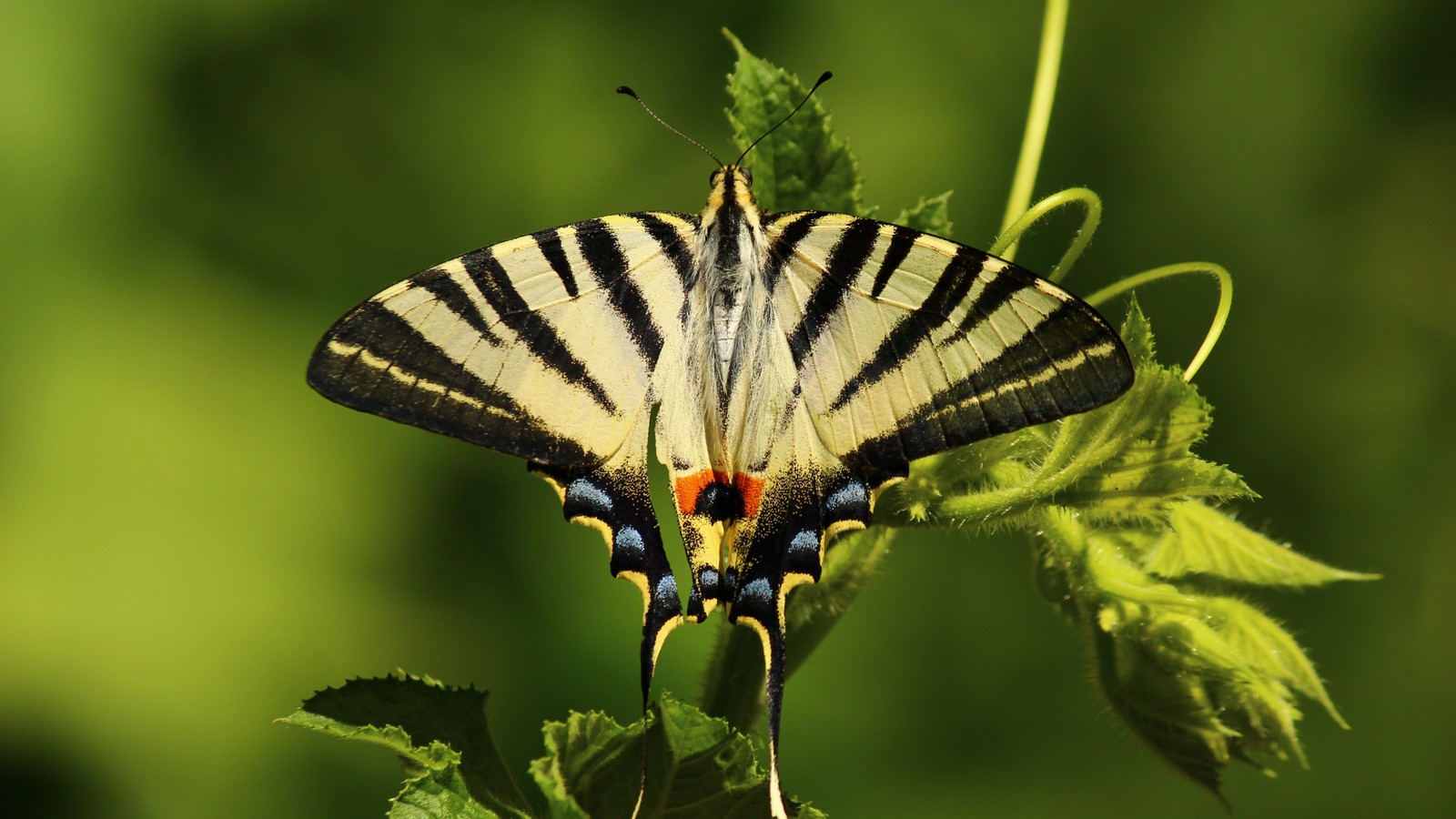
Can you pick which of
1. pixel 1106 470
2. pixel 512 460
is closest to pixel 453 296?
pixel 1106 470

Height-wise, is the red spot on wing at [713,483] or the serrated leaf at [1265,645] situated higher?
the red spot on wing at [713,483]

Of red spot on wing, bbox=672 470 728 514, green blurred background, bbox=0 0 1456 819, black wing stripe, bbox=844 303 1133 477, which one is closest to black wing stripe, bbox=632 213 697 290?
red spot on wing, bbox=672 470 728 514

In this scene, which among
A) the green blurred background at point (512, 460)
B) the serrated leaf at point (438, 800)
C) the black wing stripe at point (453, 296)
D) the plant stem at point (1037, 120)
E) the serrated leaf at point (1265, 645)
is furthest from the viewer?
the green blurred background at point (512, 460)

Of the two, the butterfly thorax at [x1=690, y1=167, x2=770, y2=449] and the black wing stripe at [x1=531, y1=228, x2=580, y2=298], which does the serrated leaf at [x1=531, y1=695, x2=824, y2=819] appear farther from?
the black wing stripe at [x1=531, y1=228, x2=580, y2=298]

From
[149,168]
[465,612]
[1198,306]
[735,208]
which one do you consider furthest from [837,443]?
[149,168]

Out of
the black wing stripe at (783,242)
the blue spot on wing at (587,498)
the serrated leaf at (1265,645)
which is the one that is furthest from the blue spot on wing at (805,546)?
the serrated leaf at (1265,645)

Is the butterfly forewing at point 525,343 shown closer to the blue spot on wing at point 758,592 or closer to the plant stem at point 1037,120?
the blue spot on wing at point 758,592

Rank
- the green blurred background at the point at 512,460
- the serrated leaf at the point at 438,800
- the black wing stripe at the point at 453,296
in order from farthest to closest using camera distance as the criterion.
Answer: the green blurred background at the point at 512,460 → the black wing stripe at the point at 453,296 → the serrated leaf at the point at 438,800

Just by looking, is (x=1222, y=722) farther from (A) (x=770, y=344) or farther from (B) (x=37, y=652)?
(B) (x=37, y=652)

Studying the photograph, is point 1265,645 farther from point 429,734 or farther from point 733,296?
point 429,734
